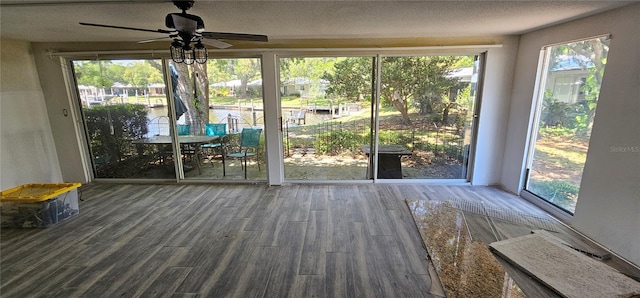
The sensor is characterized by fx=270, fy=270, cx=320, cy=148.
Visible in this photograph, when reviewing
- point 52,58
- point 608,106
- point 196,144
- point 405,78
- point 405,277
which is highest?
point 52,58

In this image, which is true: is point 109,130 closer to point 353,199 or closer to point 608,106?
point 353,199

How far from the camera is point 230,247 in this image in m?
2.66

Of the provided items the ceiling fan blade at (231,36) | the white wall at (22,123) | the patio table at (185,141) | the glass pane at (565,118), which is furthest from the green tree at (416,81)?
the white wall at (22,123)

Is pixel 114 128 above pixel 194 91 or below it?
below

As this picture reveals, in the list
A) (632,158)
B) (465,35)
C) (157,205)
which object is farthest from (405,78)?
(157,205)

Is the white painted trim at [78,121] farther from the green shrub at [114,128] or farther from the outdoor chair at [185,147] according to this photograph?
the outdoor chair at [185,147]

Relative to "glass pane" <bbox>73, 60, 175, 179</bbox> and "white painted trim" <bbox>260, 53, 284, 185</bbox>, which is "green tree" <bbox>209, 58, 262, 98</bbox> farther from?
"glass pane" <bbox>73, 60, 175, 179</bbox>

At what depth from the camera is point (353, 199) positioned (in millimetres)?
3828

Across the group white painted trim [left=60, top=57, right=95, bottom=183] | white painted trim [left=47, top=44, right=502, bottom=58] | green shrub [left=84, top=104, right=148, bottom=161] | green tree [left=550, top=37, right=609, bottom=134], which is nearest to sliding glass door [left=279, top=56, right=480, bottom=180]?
white painted trim [left=47, top=44, right=502, bottom=58]

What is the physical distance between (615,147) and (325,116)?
326 centimetres

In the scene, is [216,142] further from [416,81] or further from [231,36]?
[416,81]

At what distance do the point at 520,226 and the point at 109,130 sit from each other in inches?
240

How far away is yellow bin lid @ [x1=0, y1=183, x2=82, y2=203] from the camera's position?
3035 millimetres

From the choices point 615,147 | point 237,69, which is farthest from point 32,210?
point 615,147
